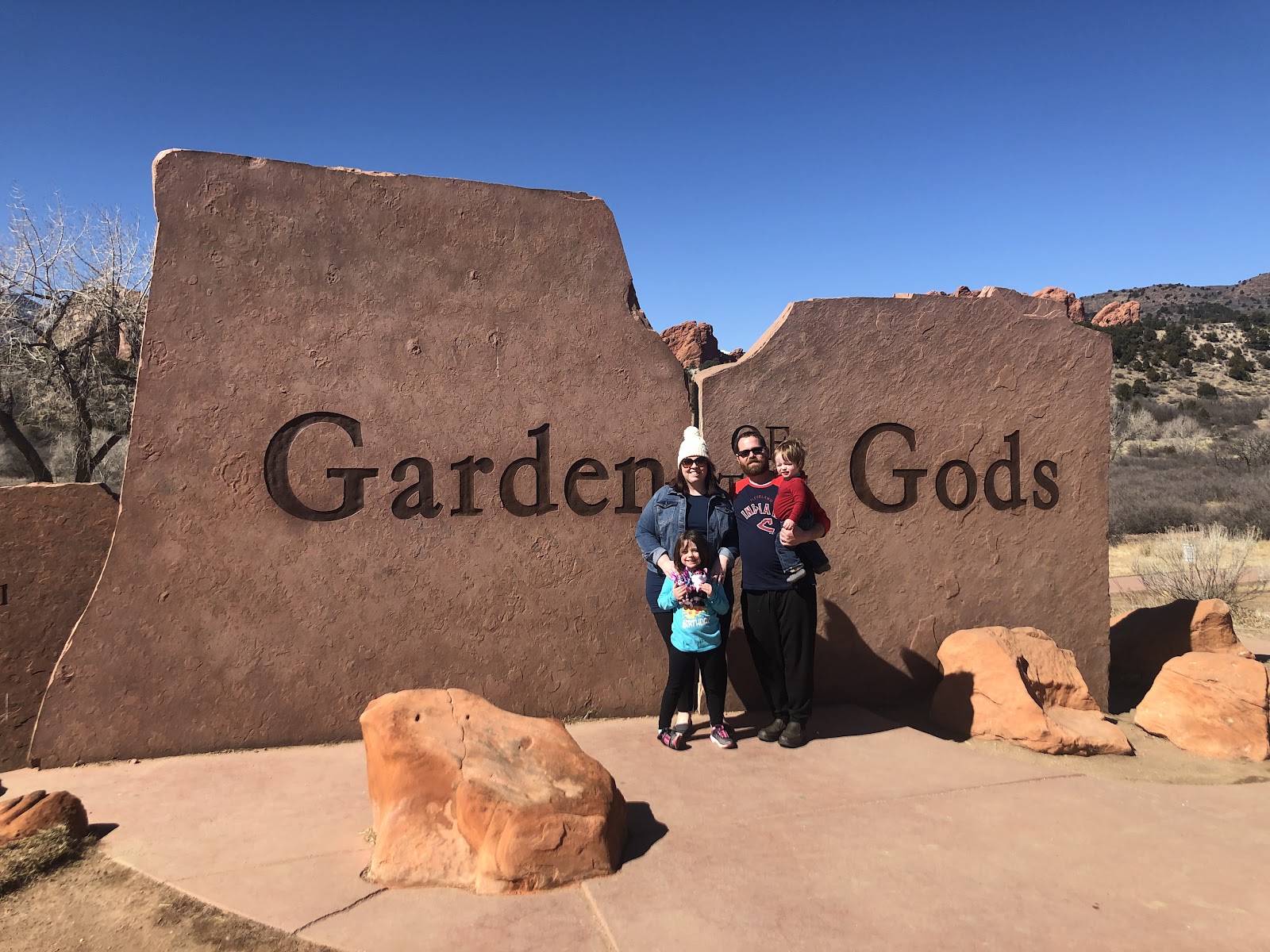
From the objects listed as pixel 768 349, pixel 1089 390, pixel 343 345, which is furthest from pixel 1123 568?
pixel 343 345

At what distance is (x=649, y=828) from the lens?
335 centimetres

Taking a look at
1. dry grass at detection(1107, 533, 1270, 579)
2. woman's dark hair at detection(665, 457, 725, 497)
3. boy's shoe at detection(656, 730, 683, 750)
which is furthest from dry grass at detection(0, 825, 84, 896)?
Answer: dry grass at detection(1107, 533, 1270, 579)

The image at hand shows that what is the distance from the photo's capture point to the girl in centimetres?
405

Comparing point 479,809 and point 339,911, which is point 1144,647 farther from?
point 339,911

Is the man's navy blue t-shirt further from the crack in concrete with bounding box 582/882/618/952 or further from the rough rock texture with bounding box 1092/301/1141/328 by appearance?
the rough rock texture with bounding box 1092/301/1141/328

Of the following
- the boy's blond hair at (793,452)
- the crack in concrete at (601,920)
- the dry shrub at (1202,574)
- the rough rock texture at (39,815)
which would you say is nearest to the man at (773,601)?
the boy's blond hair at (793,452)

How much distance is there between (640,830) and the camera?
334 cm

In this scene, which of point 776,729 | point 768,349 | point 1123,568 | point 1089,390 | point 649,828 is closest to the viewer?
point 649,828

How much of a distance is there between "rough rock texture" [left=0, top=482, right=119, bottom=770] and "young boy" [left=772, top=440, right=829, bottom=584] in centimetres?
339

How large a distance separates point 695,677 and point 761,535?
79 cm

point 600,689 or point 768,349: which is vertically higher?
point 768,349

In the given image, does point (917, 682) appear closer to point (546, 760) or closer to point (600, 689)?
point (600, 689)

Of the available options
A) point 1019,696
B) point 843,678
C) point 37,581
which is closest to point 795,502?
point 843,678

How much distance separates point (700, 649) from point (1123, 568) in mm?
11541
